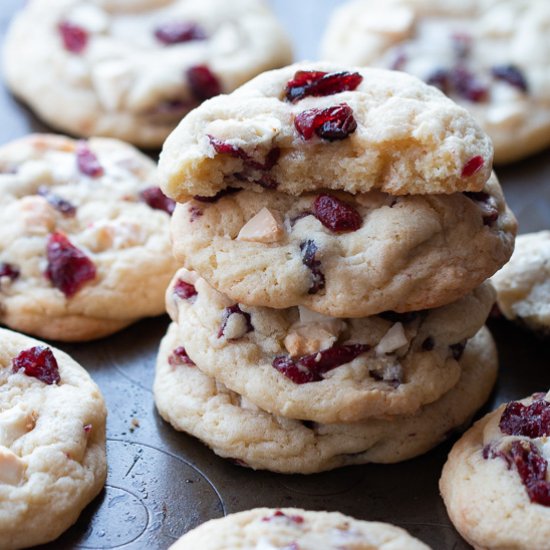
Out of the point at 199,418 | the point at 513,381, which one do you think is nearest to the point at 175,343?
the point at 199,418

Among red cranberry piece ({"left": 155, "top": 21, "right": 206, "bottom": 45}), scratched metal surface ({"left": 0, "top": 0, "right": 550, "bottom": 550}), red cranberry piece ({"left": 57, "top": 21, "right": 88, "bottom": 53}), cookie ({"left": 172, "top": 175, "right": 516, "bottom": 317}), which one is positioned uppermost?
cookie ({"left": 172, "top": 175, "right": 516, "bottom": 317})

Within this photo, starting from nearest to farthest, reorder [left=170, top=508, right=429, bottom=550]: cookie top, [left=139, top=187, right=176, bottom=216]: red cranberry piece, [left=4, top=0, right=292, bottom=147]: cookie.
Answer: [left=170, top=508, right=429, bottom=550]: cookie top < [left=139, top=187, right=176, bottom=216]: red cranberry piece < [left=4, top=0, right=292, bottom=147]: cookie

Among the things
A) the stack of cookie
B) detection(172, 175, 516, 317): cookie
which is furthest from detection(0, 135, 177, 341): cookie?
detection(172, 175, 516, 317): cookie

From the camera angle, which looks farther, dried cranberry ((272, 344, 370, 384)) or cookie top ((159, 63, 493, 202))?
dried cranberry ((272, 344, 370, 384))

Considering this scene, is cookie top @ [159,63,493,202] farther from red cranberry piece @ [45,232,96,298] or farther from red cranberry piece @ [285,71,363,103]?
red cranberry piece @ [45,232,96,298]

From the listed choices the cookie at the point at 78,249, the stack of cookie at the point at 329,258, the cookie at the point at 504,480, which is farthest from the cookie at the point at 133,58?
the cookie at the point at 504,480

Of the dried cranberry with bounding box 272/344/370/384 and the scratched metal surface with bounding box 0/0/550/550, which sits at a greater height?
the dried cranberry with bounding box 272/344/370/384

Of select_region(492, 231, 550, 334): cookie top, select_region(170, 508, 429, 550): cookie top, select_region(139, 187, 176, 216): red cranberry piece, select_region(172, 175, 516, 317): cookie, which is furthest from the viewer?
select_region(139, 187, 176, 216): red cranberry piece
